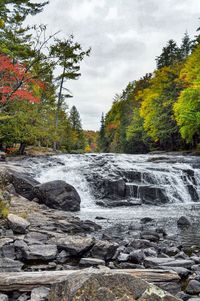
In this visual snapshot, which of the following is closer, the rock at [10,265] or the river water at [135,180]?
the rock at [10,265]

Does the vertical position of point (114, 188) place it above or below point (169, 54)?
below

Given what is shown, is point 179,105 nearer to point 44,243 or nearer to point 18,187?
point 18,187

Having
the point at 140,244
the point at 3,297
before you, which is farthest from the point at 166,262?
the point at 3,297

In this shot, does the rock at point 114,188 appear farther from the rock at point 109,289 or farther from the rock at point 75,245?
the rock at point 109,289

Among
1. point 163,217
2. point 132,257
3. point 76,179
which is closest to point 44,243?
point 132,257

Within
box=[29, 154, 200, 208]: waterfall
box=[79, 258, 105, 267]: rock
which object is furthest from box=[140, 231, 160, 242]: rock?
box=[29, 154, 200, 208]: waterfall

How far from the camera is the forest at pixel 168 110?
36906 millimetres

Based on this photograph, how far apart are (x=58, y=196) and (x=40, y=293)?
41.1ft

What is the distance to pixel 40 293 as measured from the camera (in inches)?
204

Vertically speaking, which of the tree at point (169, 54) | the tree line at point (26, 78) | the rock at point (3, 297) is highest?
the tree at point (169, 54)

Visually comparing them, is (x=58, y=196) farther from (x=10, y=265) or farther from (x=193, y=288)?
(x=193, y=288)

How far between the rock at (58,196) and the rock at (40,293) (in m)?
12.0

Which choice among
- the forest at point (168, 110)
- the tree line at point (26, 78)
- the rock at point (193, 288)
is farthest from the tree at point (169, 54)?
the rock at point (193, 288)

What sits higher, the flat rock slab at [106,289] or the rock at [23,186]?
the flat rock slab at [106,289]
